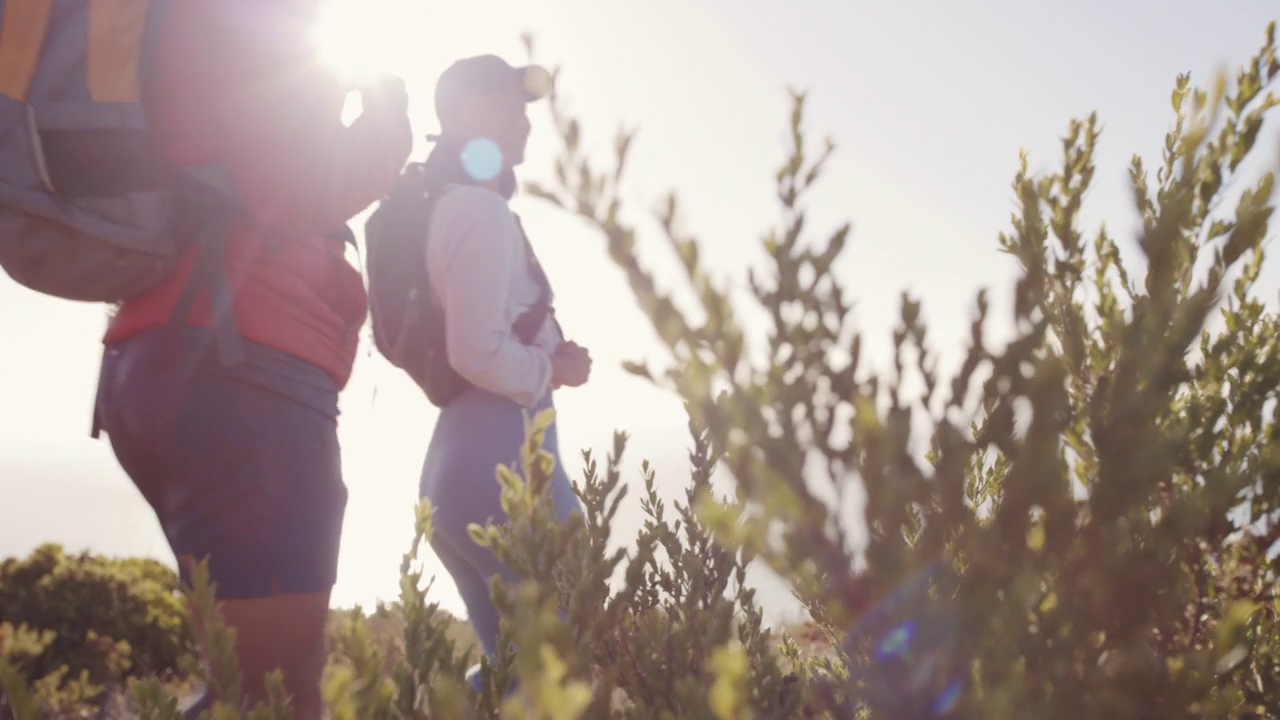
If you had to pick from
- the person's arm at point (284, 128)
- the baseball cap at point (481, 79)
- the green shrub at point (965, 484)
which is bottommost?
the green shrub at point (965, 484)

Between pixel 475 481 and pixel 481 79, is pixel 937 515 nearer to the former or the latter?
pixel 475 481

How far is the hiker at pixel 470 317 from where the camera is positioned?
273 cm

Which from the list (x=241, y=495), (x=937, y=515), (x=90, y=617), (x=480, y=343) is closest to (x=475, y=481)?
(x=480, y=343)

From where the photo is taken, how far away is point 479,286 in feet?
8.91

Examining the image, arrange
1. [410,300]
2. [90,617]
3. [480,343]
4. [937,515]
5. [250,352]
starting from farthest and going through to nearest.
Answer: [90,617], [410,300], [480,343], [250,352], [937,515]

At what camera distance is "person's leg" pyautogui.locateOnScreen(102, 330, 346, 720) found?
78.9 inches

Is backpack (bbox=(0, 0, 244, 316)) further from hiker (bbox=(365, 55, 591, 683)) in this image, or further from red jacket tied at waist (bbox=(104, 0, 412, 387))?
hiker (bbox=(365, 55, 591, 683))

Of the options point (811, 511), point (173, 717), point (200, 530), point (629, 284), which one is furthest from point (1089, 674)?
point (200, 530)

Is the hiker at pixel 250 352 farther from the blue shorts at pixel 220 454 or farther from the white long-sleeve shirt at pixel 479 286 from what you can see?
the white long-sleeve shirt at pixel 479 286

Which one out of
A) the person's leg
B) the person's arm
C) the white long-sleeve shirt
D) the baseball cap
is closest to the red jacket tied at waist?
the person's arm

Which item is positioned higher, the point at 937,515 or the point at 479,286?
the point at 479,286

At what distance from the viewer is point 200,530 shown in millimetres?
2010

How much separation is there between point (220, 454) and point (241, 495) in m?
0.11

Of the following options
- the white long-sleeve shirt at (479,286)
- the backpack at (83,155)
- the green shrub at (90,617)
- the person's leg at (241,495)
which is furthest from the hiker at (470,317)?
the green shrub at (90,617)
